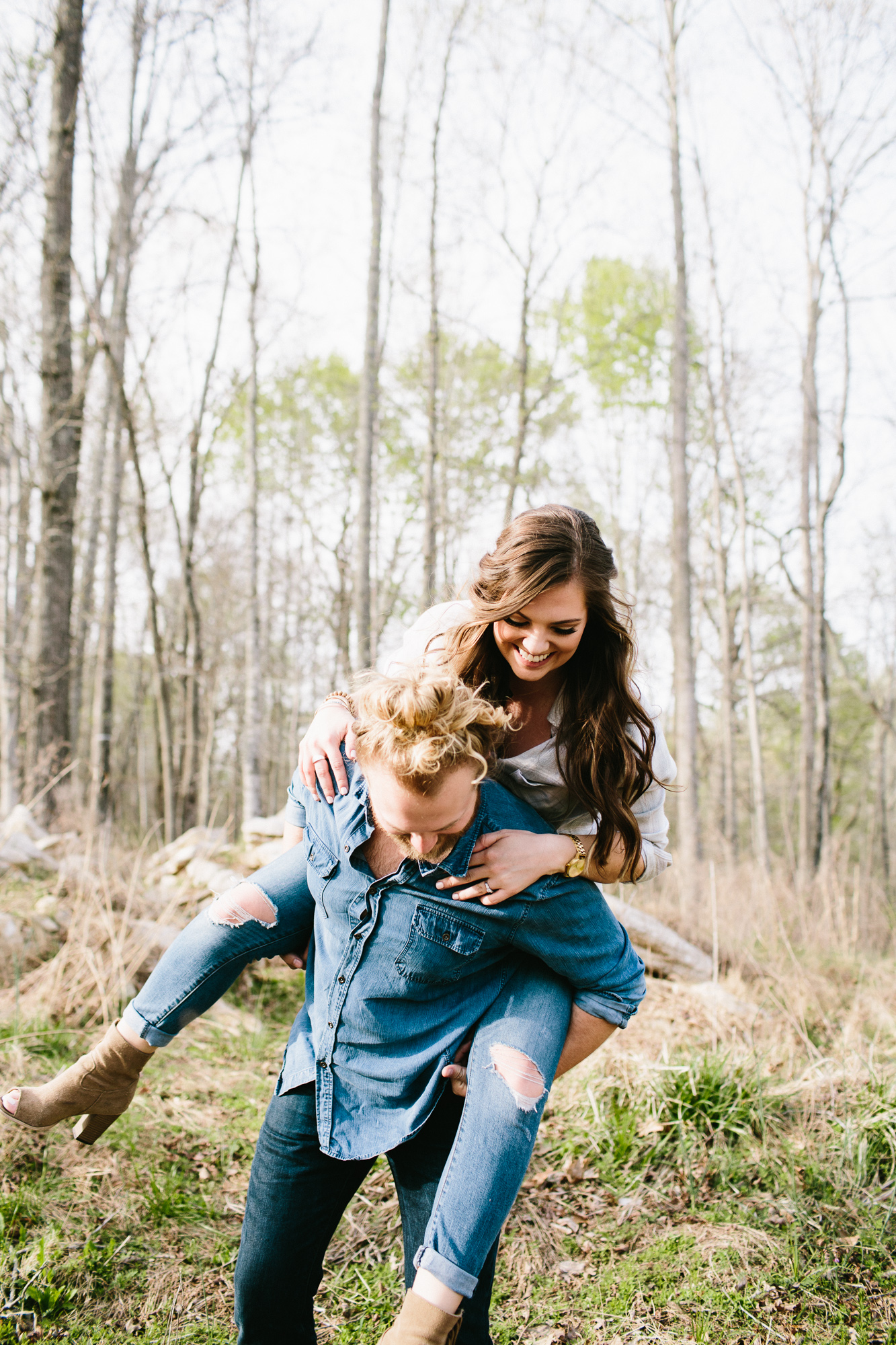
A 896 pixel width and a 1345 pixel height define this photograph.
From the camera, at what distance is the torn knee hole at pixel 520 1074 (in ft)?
5.27

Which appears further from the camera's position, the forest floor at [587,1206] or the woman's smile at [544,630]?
the forest floor at [587,1206]

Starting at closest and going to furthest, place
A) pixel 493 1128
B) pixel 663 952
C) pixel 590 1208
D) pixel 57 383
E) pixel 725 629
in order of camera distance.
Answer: pixel 493 1128 < pixel 590 1208 < pixel 663 952 < pixel 57 383 < pixel 725 629

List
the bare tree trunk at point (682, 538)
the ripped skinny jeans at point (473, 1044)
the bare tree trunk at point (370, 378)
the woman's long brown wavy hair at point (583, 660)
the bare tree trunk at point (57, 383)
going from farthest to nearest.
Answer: the bare tree trunk at point (370, 378) < the bare tree trunk at point (682, 538) < the bare tree trunk at point (57, 383) < the woman's long brown wavy hair at point (583, 660) < the ripped skinny jeans at point (473, 1044)

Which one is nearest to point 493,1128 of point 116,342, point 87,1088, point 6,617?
point 87,1088

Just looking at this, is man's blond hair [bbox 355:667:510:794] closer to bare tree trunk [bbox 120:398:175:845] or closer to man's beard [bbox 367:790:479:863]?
man's beard [bbox 367:790:479:863]

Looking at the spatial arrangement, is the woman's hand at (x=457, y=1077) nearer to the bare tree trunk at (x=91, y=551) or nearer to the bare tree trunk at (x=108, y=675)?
the bare tree trunk at (x=108, y=675)

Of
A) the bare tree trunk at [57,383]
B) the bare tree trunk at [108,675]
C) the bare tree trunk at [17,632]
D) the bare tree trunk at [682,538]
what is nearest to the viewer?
the bare tree trunk at [57,383]

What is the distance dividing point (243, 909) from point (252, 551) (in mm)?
8360

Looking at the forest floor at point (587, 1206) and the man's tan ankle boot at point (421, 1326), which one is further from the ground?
the man's tan ankle boot at point (421, 1326)

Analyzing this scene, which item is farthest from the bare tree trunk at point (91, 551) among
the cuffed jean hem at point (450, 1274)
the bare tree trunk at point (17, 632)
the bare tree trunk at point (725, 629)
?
the cuffed jean hem at point (450, 1274)

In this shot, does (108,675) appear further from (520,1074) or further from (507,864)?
(520,1074)

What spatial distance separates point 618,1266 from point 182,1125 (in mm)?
1690

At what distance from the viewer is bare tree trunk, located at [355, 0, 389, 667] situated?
8297 millimetres

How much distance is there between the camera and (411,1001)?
175 centimetres
